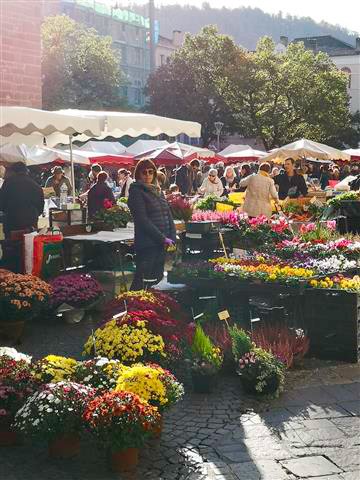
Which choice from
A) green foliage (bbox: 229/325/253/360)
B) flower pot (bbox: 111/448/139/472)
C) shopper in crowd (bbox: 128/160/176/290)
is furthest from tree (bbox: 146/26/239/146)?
flower pot (bbox: 111/448/139/472)

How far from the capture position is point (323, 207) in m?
14.5

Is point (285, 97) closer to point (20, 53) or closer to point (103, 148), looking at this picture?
point (103, 148)

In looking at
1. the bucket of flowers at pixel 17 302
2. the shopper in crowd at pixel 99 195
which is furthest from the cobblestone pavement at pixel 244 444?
the shopper in crowd at pixel 99 195

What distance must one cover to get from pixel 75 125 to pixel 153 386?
4906mm

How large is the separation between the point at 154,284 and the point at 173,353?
7.82ft

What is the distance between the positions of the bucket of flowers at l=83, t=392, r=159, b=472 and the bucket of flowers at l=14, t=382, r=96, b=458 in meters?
0.10

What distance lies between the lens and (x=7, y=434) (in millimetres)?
4918

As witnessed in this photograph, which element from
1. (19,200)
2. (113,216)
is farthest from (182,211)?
(19,200)

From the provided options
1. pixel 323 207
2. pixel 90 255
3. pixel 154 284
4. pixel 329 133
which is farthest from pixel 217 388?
pixel 329 133

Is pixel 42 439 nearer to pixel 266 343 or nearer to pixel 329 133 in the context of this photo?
pixel 266 343

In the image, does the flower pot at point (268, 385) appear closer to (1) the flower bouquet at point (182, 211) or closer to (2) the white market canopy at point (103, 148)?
(1) the flower bouquet at point (182, 211)

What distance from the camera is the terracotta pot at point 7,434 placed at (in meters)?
4.89

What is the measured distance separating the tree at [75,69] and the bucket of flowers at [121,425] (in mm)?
46818

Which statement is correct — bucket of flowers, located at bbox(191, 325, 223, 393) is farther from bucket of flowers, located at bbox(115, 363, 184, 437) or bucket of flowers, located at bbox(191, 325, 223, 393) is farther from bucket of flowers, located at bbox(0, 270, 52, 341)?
bucket of flowers, located at bbox(0, 270, 52, 341)
